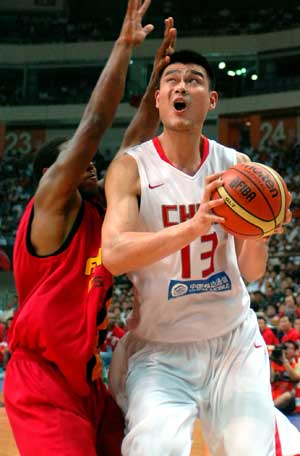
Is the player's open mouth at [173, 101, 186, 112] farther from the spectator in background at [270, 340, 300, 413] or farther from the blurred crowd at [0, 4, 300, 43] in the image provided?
the blurred crowd at [0, 4, 300, 43]

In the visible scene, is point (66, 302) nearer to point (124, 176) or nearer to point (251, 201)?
point (124, 176)

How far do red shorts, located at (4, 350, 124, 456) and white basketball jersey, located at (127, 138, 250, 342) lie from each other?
0.46m

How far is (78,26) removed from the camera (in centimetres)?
2642

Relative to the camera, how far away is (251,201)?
267 centimetres

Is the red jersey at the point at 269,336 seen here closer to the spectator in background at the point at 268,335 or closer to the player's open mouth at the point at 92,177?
the spectator in background at the point at 268,335

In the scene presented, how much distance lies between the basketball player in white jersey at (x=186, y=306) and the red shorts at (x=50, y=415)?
167 mm

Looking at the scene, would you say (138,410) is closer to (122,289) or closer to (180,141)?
(180,141)

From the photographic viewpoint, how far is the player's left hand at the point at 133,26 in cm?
331

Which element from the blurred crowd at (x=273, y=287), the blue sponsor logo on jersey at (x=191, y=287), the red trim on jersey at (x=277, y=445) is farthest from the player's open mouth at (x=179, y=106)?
the red trim on jersey at (x=277, y=445)

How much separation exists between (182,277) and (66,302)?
21.7 inches

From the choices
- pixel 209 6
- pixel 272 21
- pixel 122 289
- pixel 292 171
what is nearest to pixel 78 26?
pixel 209 6

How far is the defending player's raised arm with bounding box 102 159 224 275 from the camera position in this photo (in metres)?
2.61

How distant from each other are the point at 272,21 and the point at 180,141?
76.8ft

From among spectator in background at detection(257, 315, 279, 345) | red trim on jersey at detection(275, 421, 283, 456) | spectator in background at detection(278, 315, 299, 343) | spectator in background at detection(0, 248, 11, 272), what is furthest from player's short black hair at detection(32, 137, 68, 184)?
spectator in background at detection(0, 248, 11, 272)
